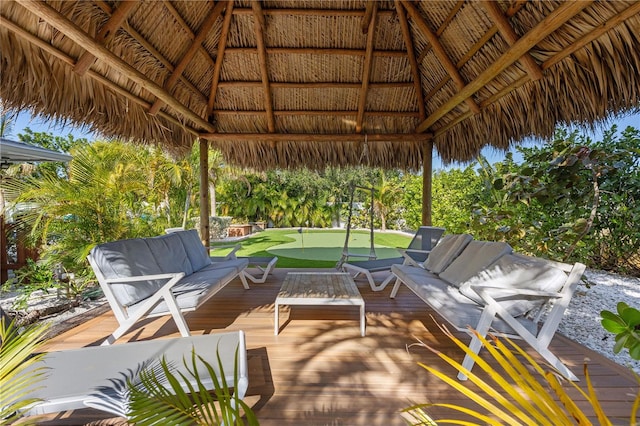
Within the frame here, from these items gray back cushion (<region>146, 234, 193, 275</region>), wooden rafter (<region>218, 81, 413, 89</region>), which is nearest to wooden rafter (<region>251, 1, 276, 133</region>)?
wooden rafter (<region>218, 81, 413, 89</region>)

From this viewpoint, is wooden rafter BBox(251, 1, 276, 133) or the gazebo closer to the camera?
the gazebo

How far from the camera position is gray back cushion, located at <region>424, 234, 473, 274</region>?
143 inches

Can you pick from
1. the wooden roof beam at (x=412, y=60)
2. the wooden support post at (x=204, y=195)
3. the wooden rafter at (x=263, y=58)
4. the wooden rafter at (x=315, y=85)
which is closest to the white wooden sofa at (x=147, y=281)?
the wooden support post at (x=204, y=195)

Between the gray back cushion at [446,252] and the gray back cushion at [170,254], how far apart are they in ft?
9.95

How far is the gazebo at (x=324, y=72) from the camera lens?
8.68ft

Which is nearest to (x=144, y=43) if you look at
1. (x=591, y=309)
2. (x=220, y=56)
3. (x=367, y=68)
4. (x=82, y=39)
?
(x=82, y=39)

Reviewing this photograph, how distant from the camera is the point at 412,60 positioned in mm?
4559

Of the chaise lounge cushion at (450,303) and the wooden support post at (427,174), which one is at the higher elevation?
the wooden support post at (427,174)

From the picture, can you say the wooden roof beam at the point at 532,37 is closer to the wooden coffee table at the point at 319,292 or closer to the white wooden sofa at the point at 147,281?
the wooden coffee table at the point at 319,292

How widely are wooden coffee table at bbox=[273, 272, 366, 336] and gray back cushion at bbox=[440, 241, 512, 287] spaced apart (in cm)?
106

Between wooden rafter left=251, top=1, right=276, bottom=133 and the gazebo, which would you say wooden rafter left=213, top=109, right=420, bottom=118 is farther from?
wooden rafter left=251, top=1, right=276, bottom=133

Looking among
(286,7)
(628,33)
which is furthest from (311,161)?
(628,33)

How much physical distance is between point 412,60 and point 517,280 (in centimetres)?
350

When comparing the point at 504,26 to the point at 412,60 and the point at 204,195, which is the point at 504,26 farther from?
the point at 204,195
